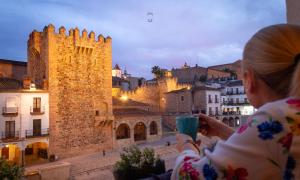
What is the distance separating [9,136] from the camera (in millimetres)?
15172

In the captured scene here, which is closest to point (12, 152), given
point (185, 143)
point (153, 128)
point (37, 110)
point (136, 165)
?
point (37, 110)

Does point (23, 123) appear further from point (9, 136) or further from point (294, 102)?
point (294, 102)

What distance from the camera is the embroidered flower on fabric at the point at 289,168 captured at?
0.87 m

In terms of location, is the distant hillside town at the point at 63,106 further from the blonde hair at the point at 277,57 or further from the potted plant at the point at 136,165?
the blonde hair at the point at 277,57

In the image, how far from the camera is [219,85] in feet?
110

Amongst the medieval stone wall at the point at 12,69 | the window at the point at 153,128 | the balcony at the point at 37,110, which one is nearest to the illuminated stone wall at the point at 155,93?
the window at the point at 153,128

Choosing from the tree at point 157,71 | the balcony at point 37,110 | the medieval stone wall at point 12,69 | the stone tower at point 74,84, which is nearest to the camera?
the balcony at point 37,110

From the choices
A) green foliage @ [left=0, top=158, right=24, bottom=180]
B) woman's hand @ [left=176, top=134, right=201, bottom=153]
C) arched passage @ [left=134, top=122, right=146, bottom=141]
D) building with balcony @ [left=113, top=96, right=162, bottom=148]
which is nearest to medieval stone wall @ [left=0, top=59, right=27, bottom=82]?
building with balcony @ [left=113, top=96, right=162, bottom=148]

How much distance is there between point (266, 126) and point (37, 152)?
18038 millimetres

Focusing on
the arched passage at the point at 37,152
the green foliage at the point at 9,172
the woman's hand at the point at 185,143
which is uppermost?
the woman's hand at the point at 185,143

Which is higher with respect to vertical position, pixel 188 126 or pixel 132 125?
pixel 188 126

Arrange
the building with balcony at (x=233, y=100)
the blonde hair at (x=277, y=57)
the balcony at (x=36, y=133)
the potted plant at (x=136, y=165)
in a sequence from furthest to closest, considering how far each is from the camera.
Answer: the building with balcony at (x=233, y=100) < the balcony at (x=36, y=133) < the potted plant at (x=136, y=165) < the blonde hair at (x=277, y=57)

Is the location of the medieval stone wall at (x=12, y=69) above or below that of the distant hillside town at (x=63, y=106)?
above

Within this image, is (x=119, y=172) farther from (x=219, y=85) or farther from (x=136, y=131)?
(x=219, y=85)
